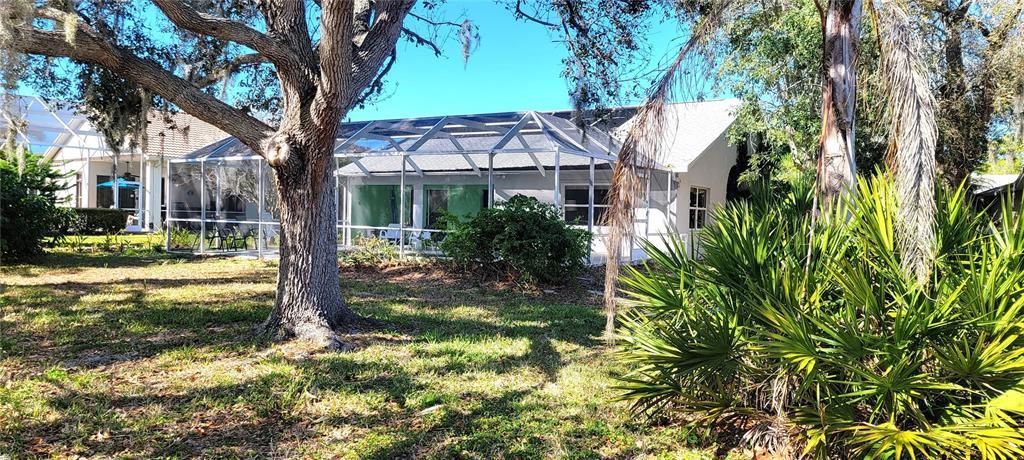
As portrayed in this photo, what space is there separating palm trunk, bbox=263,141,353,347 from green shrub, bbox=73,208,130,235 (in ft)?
55.5

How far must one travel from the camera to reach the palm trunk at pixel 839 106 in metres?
4.12

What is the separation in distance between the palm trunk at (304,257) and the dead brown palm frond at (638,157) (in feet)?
11.2

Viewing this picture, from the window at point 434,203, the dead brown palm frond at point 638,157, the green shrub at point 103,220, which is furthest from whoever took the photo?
the green shrub at point 103,220

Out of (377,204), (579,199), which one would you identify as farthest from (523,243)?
(377,204)

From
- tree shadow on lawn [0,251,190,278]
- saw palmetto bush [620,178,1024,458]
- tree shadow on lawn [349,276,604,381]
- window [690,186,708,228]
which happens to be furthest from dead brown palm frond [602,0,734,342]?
window [690,186,708,228]

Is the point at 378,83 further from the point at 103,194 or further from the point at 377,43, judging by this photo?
the point at 103,194

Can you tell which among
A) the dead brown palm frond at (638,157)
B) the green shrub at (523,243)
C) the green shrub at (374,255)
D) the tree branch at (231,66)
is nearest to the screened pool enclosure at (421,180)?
the green shrub at (374,255)

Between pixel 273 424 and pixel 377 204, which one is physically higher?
pixel 377 204

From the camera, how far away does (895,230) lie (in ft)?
10.5

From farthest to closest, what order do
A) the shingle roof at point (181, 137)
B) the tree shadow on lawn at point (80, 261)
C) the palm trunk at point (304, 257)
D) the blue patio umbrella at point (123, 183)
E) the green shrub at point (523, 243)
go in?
the blue patio umbrella at point (123, 183) → the shingle roof at point (181, 137) → the tree shadow on lawn at point (80, 261) → the green shrub at point (523, 243) → the palm trunk at point (304, 257)

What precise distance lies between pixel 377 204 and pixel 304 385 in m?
15.2

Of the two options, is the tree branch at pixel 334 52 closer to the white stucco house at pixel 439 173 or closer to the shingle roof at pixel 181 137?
the white stucco house at pixel 439 173

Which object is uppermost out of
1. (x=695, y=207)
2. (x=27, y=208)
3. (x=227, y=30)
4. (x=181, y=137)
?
(x=181, y=137)

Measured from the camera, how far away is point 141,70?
18.9ft
